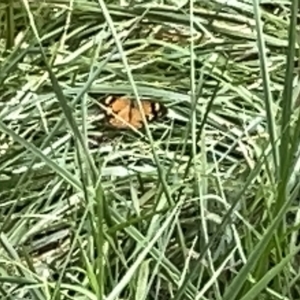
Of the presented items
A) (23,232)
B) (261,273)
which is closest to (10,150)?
(23,232)

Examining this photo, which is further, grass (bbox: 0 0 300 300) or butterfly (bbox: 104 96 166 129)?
butterfly (bbox: 104 96 166 129)

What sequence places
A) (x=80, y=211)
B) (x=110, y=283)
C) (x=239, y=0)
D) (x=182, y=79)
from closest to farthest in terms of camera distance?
(x=110, y=283), (x=80, y=211), (x=182, y=79), (x=239, y=0)

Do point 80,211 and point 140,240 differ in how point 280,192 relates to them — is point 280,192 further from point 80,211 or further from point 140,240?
point 80,211

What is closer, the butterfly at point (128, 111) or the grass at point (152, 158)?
the grass at point (152, 158)
